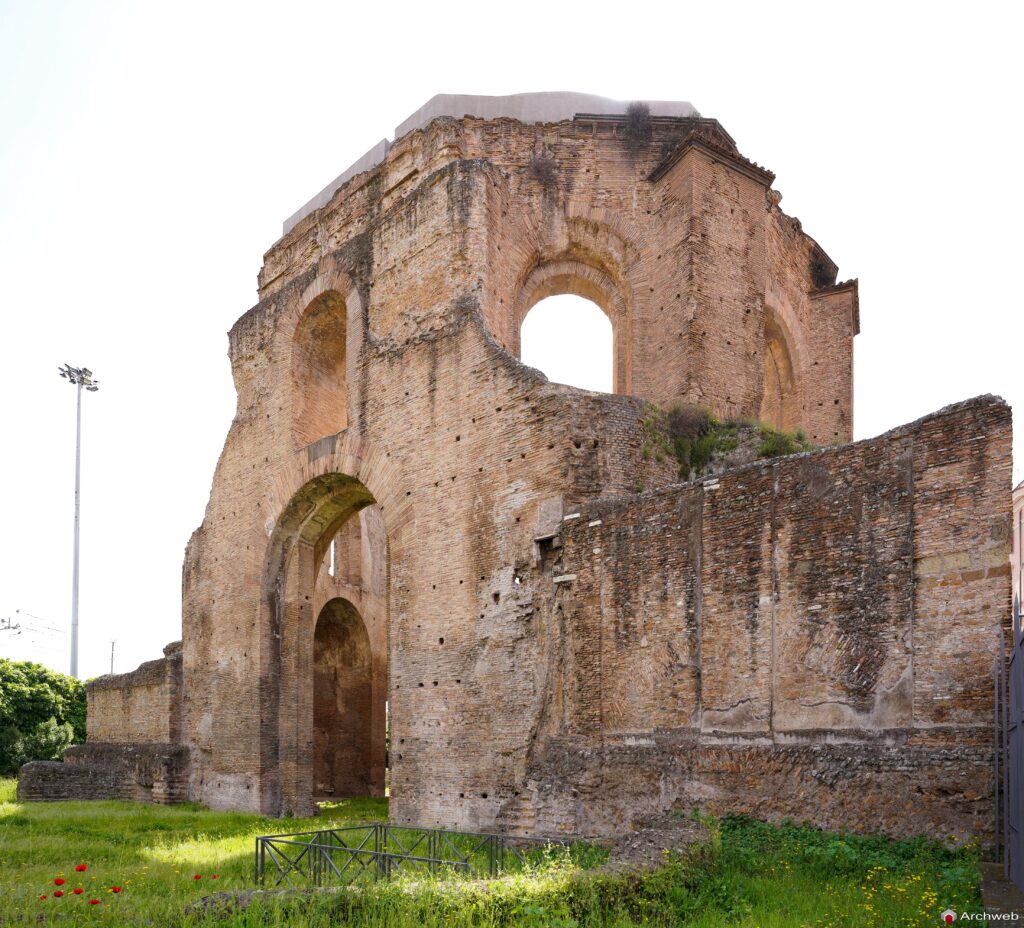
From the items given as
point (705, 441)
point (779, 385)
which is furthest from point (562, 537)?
point (779, 385)

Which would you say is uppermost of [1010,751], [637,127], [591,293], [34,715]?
[637,127]

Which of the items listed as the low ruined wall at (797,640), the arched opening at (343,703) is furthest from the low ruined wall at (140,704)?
the low ruined wall at (797,640)

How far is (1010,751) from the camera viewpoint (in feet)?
19.1

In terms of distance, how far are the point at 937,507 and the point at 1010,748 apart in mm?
1800

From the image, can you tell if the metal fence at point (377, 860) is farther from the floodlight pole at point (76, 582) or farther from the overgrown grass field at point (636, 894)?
the floodlight pole at point (76, 582)

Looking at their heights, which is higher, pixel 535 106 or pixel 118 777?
pixel 535 106

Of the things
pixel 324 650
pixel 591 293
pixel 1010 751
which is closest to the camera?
pixel 1010 751

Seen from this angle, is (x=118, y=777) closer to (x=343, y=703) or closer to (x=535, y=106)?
(x=343, y=703)

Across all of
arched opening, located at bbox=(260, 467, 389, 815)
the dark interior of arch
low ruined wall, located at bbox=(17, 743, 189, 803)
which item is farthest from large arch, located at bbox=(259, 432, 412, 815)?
the dark interior of arch

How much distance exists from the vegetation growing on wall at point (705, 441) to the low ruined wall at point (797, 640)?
1626 mm

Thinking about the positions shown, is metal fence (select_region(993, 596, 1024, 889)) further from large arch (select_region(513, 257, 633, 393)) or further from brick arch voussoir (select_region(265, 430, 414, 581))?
large arch (select_region(513, 257, 633, 393))

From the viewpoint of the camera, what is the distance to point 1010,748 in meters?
5.83

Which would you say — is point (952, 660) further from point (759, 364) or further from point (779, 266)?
point (779, 266)

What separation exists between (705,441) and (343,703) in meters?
10.7
